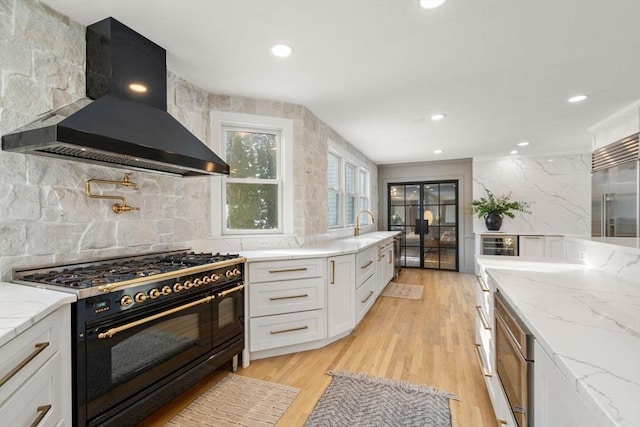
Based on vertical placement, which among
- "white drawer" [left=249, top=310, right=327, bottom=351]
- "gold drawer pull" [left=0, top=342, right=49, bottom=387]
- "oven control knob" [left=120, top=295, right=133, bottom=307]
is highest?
"oven control knob" [left=120, top=295, right=133, bottom=307]

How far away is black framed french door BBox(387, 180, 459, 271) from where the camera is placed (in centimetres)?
632

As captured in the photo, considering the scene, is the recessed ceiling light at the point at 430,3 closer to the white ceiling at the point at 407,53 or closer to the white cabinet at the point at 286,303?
the white ceiling at the point at 407,53

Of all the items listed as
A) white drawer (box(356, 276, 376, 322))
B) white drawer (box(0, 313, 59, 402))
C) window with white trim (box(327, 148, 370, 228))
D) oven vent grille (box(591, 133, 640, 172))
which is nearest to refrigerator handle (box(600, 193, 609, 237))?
oven vent grille (box(591, 133, 640, 172))

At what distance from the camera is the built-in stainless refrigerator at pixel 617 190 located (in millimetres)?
2906

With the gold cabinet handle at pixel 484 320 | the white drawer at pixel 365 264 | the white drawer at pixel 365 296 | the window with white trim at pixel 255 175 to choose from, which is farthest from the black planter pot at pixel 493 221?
the window with white trim at pixel 255 175

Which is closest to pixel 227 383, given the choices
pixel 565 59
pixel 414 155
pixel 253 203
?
pixel 253 203

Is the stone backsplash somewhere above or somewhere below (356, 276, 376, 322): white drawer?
above

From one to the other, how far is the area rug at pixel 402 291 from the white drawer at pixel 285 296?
85.7 inches

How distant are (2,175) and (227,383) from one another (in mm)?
1842

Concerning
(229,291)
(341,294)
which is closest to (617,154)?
(341,294)

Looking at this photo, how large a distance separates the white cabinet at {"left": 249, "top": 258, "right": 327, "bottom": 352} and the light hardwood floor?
0.19 metres

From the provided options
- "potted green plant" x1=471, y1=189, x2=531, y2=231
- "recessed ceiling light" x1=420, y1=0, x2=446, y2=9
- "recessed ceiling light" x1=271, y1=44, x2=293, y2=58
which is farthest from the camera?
"potted green plant" x1=471, y1=189, x2=531, y2=231

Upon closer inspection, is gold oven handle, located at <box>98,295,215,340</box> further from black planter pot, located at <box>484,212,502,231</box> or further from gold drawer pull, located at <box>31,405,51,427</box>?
black planter pot, located at <box>484,212,502,231</box>

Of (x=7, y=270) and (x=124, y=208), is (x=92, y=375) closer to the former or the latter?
(x=7, y=270)
